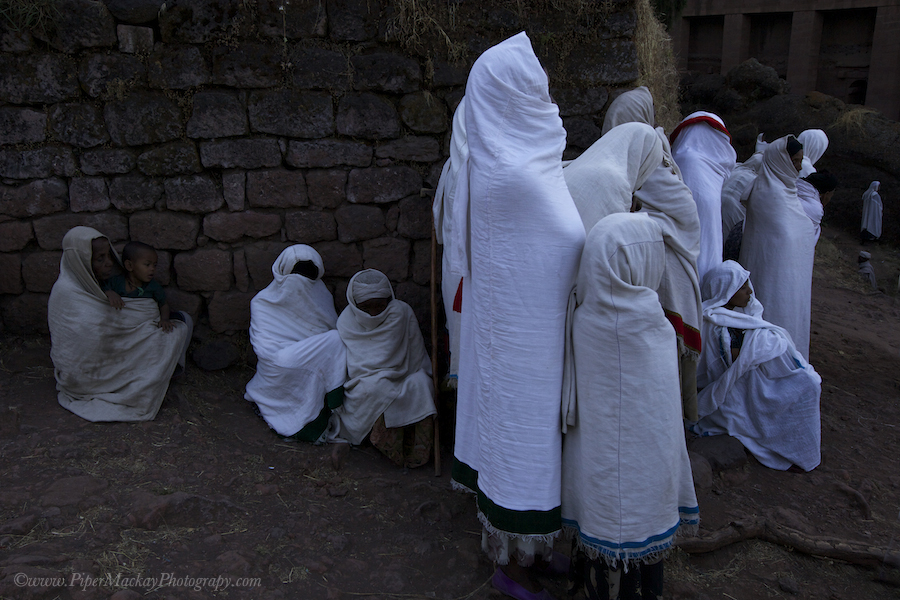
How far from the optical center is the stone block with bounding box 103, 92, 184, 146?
13.5 ft

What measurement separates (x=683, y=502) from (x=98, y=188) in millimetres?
4028

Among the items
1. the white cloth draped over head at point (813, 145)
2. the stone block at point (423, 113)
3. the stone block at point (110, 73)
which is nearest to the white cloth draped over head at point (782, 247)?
the white cloth draped over head at point (813, 145)

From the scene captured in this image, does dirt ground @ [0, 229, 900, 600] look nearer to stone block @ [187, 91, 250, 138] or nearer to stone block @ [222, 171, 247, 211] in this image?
stone block @ [222, 171, 247, 211]

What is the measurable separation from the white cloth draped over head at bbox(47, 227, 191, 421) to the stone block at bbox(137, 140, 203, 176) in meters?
0.62

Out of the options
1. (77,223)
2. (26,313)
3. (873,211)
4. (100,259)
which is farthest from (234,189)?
(873,211)

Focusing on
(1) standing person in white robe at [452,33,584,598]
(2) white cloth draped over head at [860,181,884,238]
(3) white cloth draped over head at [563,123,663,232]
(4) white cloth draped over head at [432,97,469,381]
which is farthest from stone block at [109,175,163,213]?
(2) white cloth draped over head at [860,181,884,238]

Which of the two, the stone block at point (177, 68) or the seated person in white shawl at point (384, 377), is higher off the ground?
the stone block at point (177, 68)

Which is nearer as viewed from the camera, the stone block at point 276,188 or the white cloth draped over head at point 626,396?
the white cloth draped over head at point 626,396

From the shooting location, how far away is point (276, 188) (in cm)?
427

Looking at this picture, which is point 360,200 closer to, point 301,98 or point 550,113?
point 301,98

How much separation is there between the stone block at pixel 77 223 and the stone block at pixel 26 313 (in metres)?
0.44

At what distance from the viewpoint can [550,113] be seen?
2.34 meters

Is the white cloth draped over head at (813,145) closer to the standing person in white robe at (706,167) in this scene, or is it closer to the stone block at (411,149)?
the standing person in white robe at (706,167)

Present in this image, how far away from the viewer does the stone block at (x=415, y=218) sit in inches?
171
